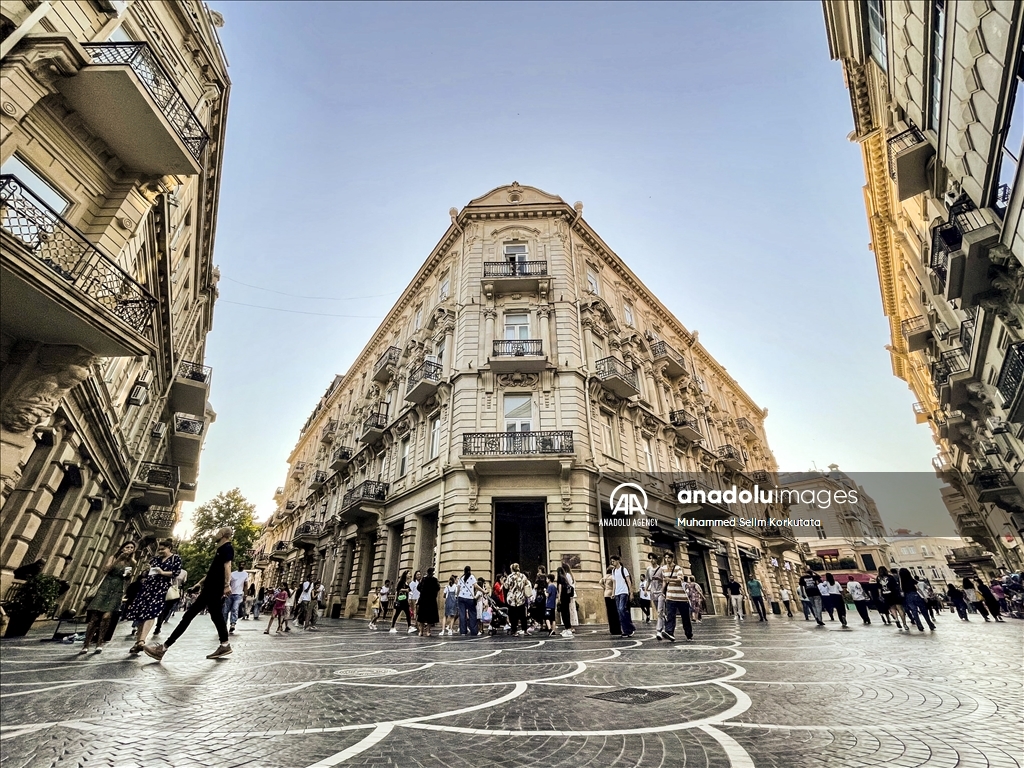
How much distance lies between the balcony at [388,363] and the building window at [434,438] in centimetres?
729

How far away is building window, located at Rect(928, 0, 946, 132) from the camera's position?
Result: 9039 millimetres

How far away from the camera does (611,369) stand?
65.4ft

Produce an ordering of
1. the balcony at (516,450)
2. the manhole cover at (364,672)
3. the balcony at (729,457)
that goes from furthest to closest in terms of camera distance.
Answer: the balcony at (729,457), the balcony at (516,450), the manhole cover at (364,672)

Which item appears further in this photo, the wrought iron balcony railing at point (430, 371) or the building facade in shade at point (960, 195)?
the wrought iron balcony railing at point (430, 371)

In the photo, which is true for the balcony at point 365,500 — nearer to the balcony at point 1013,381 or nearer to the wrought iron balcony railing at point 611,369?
the wrought iron balcony railing at point 611,369

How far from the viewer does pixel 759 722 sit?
10.0 feet

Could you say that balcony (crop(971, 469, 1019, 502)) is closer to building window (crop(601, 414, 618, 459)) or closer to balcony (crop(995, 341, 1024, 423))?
balcony (crop(995, 341, 1024, 423))

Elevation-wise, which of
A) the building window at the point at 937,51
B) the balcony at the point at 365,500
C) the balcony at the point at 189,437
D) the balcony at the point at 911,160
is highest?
the balcony at the point at 911,160

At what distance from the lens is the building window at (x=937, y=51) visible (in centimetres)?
904

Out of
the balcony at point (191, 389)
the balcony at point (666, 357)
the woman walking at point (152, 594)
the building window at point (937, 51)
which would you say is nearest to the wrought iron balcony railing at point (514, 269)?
the balcony at point (666, 357)

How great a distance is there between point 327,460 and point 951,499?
3610 centimetres

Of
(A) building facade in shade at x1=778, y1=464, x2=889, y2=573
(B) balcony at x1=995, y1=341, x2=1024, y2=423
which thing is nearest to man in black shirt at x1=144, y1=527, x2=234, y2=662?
(B) balcony at x1=995, y1=341, x2=1024, y2=423

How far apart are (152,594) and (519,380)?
1715cm

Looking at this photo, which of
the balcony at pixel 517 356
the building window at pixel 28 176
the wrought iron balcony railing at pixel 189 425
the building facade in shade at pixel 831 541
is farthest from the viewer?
the building facade in shade at pixel 831 541
